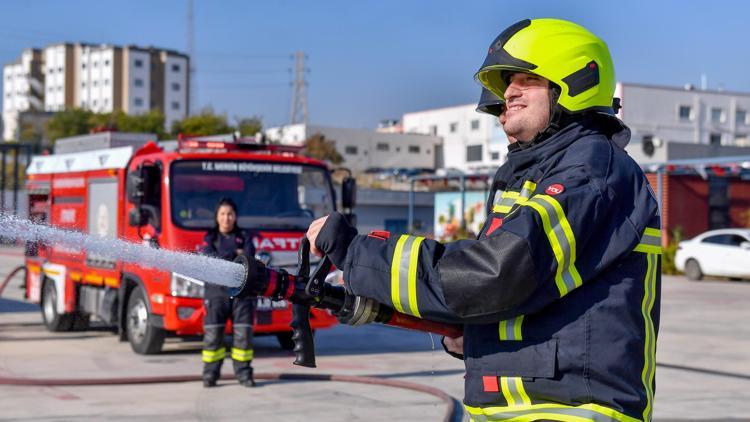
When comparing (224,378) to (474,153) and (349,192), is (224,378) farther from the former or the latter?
(474,153)

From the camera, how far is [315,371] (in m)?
10.5

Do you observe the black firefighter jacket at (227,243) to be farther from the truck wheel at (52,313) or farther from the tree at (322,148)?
the tree at (322,148)

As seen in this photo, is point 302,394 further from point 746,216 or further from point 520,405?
point 746,216

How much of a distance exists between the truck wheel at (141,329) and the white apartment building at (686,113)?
150ft

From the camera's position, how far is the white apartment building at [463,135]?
251 ft

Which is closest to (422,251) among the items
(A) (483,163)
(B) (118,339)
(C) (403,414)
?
(C) (403,414)

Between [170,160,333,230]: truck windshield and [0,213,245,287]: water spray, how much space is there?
293 inches

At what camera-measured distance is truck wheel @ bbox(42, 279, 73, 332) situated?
13672 millimetres

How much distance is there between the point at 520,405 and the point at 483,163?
7542 centimetres

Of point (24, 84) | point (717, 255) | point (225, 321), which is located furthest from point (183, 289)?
point (24, 84)

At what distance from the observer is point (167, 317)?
35.4 ft

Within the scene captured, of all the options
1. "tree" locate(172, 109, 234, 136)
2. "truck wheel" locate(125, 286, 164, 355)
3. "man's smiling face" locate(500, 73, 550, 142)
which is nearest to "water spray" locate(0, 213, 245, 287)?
"man's smiling face" locate(500, 73, 550, 142)

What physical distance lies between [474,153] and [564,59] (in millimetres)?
78105

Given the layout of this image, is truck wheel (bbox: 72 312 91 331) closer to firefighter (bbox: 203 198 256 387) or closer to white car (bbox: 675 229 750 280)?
firefighter (bbox: 203 198 256 387)
